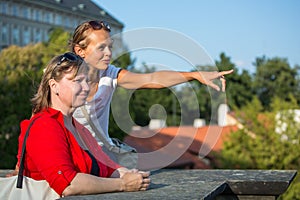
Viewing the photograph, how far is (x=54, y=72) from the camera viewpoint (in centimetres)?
332

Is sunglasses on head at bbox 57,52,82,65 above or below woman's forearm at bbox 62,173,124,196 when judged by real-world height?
above

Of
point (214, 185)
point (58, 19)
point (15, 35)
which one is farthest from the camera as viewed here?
point (58, 19)

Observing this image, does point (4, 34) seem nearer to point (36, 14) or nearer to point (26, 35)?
point (26, 35)

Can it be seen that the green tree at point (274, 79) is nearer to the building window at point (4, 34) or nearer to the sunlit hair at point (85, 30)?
the building window at point (4, 34)

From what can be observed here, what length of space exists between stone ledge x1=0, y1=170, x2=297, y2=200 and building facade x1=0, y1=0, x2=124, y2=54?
6608 cm

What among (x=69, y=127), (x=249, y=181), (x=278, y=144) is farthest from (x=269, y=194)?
(x=278, y=144)

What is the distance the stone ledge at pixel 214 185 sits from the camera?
326 centimetres

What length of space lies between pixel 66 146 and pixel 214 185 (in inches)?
40.7

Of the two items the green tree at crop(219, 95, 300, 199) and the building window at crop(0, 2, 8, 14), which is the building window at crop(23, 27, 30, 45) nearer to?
the building window at crop(0, 2, 8, 14)

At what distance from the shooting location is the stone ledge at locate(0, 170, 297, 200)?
10.7ft

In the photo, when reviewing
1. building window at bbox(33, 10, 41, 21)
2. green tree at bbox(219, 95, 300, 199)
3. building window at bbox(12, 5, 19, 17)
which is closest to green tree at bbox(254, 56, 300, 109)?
building window at bbox(33, 10, 41, 21)

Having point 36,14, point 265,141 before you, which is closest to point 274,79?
point 36,14

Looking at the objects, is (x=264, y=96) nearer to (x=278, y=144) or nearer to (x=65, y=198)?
(x=278, y=144)

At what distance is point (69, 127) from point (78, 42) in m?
0.97
